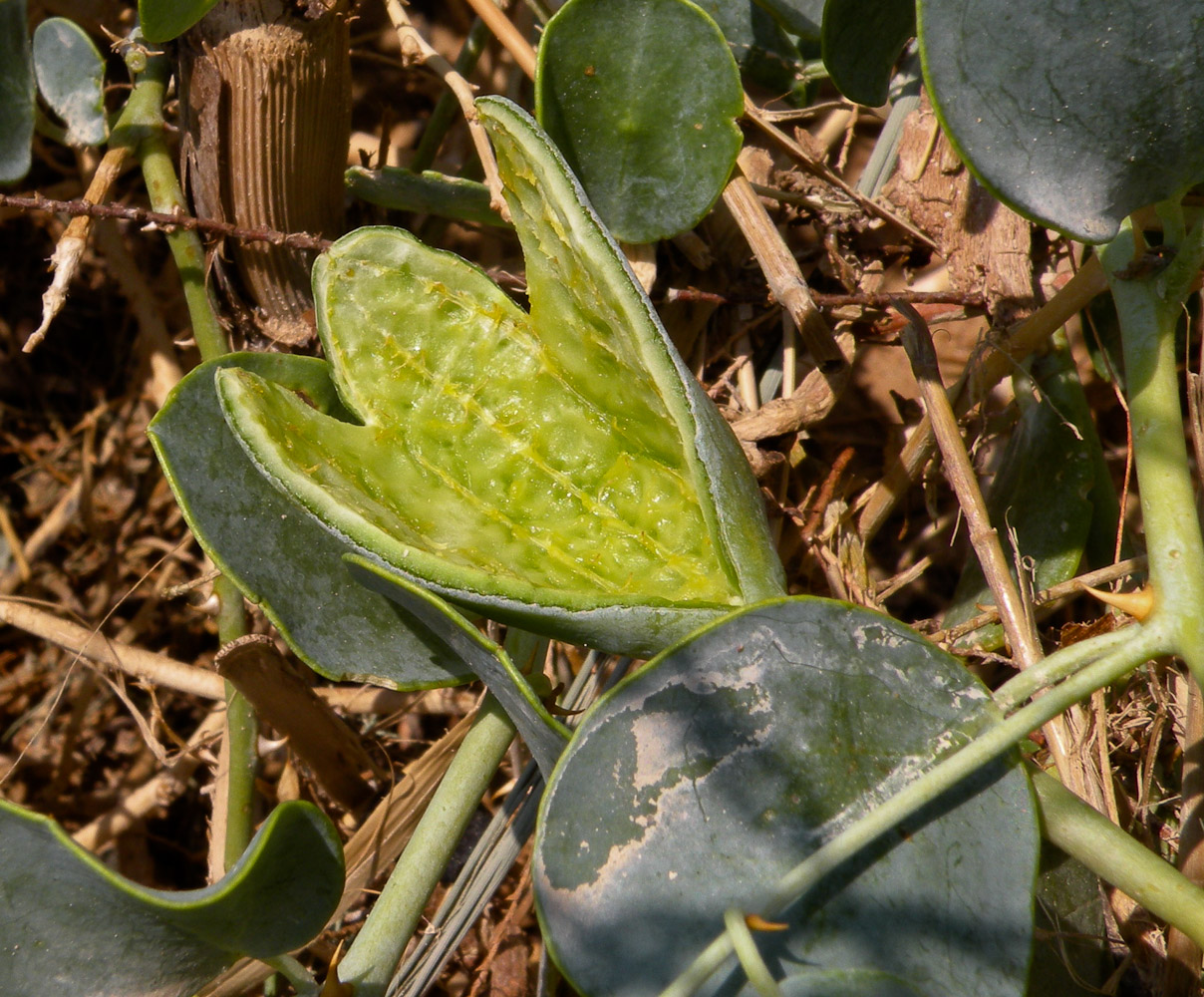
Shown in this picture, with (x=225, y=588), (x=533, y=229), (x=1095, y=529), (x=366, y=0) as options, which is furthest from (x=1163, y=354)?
(x=366, y=0)

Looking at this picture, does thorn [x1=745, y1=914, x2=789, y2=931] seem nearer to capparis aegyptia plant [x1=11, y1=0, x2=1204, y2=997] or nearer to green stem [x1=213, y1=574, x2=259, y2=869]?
Answer: capparis aegyptia plant [x1=11, y1=0, x2=1204, y2=997]

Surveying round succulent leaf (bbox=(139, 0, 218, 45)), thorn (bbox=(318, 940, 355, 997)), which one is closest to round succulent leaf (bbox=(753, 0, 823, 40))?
round succulent leaf (bbox=(139, 0, 218, 45))

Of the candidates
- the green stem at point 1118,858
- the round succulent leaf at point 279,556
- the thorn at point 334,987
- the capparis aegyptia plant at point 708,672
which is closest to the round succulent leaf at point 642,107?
the capparis aegyptia plant at point 708,672

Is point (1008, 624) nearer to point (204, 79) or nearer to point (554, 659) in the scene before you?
point (554, 659)

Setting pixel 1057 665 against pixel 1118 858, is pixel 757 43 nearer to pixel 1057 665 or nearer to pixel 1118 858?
pixel 1057 665

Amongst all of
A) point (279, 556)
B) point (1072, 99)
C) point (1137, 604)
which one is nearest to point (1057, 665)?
point (1137, 604)

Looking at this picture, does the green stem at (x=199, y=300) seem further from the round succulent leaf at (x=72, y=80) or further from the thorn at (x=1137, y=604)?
the thorn at (x=1137, y=604)
